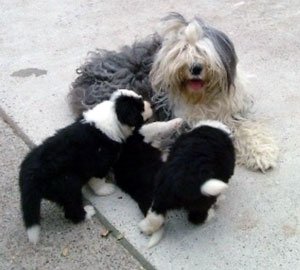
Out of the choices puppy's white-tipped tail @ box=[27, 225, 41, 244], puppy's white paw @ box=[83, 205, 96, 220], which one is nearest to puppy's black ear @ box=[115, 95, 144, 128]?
puppy's white paw @ box=[83, 205, 96, 220]

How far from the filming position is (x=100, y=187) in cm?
321

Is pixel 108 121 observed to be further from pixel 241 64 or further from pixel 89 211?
pixel 241 64

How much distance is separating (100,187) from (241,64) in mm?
1776

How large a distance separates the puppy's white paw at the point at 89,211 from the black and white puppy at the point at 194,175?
0.31 meters

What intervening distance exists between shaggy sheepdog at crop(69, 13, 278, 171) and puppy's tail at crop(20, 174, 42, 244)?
1023 mm

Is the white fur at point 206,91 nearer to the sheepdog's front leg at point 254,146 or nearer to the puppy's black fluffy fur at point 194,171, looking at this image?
the sheepdog's front leg at point 254,146

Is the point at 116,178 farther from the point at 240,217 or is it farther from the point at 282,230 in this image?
the point at 282,230

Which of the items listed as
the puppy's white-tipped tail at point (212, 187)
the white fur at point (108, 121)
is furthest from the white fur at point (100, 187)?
the puppy's white-tipped tail at point (212, 187)

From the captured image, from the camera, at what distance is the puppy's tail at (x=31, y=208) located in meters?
2.78

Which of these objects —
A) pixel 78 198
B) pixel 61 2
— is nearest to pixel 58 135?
pixel 78 198

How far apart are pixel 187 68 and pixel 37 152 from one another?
95 centimetres

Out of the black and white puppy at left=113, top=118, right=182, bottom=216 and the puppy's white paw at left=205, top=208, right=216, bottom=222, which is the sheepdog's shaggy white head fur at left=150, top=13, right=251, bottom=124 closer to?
the black and white puppy at left=113, top=118, right=182, bottom=216

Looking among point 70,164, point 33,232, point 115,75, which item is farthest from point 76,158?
point 115,75

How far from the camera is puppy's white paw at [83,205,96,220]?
3.05m
